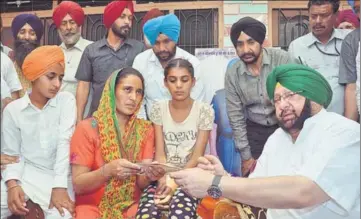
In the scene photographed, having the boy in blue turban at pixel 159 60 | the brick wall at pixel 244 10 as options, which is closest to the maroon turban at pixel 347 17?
the brick wall at pixel 244 10

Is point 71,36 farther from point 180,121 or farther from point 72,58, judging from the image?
point 180,121

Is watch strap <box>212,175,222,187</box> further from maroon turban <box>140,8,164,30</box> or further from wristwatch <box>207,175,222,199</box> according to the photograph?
maroon turban <box>140,8,164,30</box>

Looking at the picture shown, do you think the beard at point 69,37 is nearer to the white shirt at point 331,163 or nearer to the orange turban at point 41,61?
the orange turban at point 41,61

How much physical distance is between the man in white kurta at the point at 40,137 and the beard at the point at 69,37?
0.44 m

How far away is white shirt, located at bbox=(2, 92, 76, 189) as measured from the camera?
1.88 meters

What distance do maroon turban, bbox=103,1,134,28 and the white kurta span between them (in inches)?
21.6

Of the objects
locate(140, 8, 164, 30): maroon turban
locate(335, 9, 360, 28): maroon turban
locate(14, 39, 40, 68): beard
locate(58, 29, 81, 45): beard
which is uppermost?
locate(140, 8, 164, 30): maroon turban

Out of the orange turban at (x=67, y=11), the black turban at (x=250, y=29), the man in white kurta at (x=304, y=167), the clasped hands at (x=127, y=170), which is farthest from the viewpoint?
the orange turban at (x=67, y=11)

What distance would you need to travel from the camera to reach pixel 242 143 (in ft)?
6.89

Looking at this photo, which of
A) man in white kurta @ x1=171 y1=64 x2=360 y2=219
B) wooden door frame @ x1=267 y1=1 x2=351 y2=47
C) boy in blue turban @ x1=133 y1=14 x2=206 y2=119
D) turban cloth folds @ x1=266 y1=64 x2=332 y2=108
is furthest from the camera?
wooden door frame @ x1=267 y1=1 x2=351 y2=47

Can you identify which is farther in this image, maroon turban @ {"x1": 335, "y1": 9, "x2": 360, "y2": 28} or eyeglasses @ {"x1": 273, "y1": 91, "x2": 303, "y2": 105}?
maroon turban @ {"x1": 335, "y1": 9, "x2": 360, "y2": 28}

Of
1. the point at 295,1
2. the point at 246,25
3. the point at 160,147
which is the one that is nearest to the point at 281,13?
Answer: the point at 295,1

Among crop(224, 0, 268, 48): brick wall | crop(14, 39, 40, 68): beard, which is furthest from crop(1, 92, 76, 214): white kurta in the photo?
crop(224, 0, 268, 48): brick wall

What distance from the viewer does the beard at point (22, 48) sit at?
2172mm
